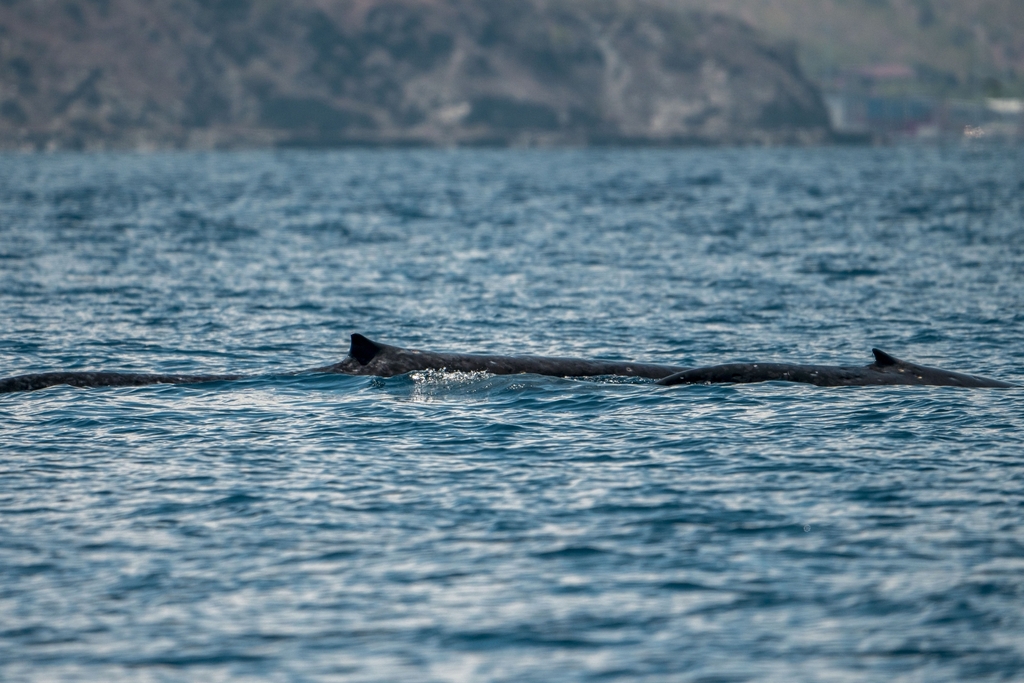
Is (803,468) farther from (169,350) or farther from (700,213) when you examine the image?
(700,213)

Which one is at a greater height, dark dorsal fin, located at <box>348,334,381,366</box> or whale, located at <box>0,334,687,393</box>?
dark dorsal fin, located at <box>348,334,381,366</box>

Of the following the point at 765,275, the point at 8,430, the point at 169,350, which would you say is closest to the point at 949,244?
the point at 765,275

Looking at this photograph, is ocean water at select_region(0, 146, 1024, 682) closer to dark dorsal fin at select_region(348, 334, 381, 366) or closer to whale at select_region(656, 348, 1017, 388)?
whale at select_region(656, 348, 1017, 388)

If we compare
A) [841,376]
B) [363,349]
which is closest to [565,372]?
[363,349]

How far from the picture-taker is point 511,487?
49.0ft

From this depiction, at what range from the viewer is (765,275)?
122 feet

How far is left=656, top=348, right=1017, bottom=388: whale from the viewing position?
20.5 m

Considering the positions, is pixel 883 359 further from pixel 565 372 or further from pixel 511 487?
pixel 511 487

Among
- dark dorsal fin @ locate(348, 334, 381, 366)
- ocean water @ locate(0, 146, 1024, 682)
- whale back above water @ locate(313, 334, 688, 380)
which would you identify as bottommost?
ocean water @ locate(0, 146, 1024, 682)

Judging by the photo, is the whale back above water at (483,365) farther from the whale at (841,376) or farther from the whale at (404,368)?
the whale at (841,376)

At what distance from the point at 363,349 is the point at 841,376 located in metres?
7.76

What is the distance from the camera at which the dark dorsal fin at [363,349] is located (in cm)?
2070

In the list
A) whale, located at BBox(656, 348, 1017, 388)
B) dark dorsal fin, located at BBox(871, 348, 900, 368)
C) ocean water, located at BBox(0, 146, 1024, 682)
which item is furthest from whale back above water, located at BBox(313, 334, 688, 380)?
dark dorsal fin, located at BBox(871, 348, 900, 368)

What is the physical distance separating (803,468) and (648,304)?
53.3 feet
